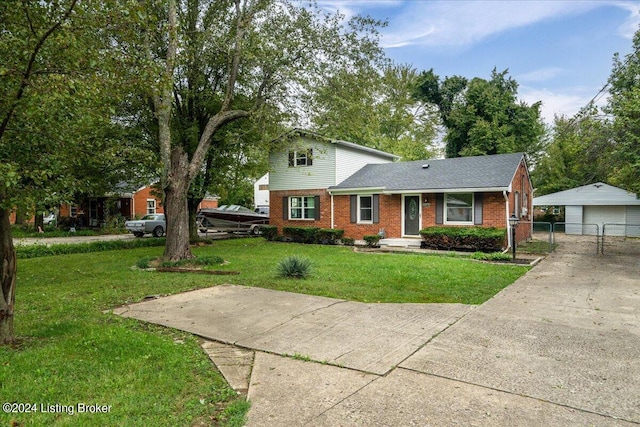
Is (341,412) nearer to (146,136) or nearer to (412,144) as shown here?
(146,136)

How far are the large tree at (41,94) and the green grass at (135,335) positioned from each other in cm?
103

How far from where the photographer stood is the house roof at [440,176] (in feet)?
49.4

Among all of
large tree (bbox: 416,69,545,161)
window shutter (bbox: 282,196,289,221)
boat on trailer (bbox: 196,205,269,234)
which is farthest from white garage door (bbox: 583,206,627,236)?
boat on trailer (bbox: 196,205,269,234)

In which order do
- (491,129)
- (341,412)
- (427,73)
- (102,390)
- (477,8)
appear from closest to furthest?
(341,412)
(102,390)
(477,8)
(491,129)
(427,73)

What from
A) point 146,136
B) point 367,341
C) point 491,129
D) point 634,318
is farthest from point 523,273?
point 491,129

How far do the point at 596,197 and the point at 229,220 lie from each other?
2167 cm

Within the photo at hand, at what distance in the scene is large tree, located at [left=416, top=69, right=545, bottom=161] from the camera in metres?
27.0

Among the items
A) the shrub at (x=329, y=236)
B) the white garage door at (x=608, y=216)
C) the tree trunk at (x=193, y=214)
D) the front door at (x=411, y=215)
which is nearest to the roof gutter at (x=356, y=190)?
the front door at (x=411, y=215)

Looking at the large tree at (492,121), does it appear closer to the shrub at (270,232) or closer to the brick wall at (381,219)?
the brick wall at (381,219)

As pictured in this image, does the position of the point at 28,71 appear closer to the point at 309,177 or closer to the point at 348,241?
the point at 348,241

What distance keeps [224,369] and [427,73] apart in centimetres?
3306

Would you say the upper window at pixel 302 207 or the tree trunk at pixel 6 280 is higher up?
the upper window at pixel 302 207

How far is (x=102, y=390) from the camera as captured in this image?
11.0 feet

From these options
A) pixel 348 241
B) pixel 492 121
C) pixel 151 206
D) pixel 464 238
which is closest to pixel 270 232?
pixel 348 241
